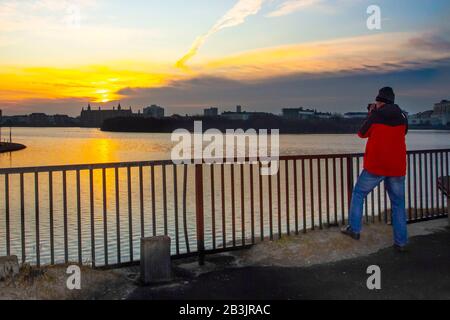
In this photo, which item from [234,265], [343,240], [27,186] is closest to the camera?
[234,265]

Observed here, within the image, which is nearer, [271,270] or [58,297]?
[58,297]

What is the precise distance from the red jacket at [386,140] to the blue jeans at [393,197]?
0.12 metres

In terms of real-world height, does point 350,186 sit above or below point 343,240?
above

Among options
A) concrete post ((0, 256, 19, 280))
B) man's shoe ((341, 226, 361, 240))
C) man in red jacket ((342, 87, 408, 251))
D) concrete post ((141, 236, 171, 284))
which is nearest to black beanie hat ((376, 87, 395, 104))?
man in red jacket ((342, 87, 408, 251))

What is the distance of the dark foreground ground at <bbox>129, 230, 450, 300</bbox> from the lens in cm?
496

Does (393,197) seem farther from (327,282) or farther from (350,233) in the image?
(327,282)

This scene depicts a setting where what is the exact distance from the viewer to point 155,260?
17.9 ft

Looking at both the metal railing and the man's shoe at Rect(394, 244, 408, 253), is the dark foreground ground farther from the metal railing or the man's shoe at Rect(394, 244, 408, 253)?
the metal railing

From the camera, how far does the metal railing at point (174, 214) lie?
6.14 metres
